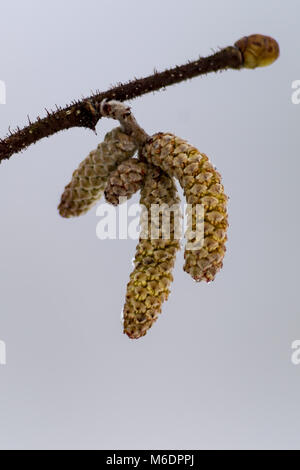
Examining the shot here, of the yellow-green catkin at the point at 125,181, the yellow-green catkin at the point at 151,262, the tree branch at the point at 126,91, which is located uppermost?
the tree branch at the point at 126,91

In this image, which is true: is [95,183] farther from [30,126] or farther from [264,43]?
[264,43]

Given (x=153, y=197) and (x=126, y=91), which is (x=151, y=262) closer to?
(x=153, y=197)

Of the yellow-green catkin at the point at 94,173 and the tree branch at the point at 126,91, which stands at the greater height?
the tree branch at the point at 126,91

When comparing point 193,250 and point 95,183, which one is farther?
point 95,183

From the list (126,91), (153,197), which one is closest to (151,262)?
(153,197)

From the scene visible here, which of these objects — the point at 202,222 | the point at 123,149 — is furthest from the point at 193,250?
the point at 123,149

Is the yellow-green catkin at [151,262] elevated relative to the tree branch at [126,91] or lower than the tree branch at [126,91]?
lower
